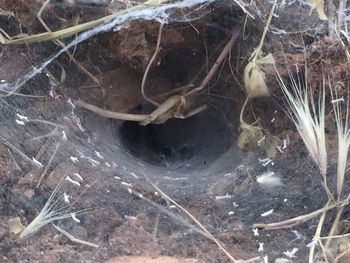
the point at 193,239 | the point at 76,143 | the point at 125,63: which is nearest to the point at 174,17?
the point at 125,63

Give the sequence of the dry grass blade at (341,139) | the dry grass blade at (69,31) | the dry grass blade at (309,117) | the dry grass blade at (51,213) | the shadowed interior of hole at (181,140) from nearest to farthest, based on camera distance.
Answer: the dry grass blade at (51,213) < the dry grass blade at (341,139) < the dry grass blade at (309,117) < the dry grass blade at (69,31) < the shadowed interior of hole at (181,140)

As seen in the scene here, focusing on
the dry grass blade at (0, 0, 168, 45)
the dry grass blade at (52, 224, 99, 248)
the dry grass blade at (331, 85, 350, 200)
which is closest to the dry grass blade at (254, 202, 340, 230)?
the dry grass blade at (331, 85, 350, 200)

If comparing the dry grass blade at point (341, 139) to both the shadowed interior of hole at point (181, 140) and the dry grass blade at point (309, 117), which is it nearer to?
the dry grass blade at point (309, 117)

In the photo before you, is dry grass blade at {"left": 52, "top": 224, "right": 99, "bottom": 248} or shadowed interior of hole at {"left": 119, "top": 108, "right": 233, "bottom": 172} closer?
dry grass blade at {"left": 52, "top": 224, "right": 99, "bottom": 248}

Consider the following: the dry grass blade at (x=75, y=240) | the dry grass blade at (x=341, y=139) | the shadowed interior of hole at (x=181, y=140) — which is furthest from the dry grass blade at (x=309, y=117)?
A: the dry grass blade at (x=75, y=240)

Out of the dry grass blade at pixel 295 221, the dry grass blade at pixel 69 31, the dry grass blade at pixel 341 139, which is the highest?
the dry grass blade at pixel 69 31

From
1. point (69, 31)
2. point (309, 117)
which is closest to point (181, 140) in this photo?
point (69, 31)

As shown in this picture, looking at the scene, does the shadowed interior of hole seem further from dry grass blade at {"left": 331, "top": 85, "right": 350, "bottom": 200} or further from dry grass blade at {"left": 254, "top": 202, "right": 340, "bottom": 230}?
dry grass blade at {"left": 254, "top": 202, "right": 340, "bottom": 230}
